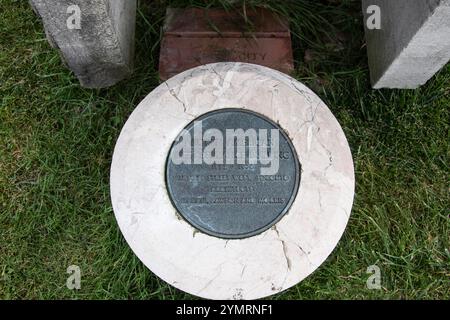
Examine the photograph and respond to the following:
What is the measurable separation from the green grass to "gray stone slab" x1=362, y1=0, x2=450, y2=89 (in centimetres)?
13

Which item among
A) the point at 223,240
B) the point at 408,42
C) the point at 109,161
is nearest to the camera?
the point at 223,240

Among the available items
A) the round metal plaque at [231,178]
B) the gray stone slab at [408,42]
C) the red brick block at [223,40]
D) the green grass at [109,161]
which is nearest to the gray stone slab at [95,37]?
the green grass at [109,161]

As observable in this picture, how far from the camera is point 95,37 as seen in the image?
234cm

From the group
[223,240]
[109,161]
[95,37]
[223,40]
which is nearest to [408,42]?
[223,40]

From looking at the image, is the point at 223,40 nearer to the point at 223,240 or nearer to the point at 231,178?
the point at 231,178

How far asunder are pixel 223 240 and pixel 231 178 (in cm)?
26

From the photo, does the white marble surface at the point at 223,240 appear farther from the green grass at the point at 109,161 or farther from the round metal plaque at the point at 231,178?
the green grass at the point at 109,161

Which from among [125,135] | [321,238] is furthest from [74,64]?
[321,238]

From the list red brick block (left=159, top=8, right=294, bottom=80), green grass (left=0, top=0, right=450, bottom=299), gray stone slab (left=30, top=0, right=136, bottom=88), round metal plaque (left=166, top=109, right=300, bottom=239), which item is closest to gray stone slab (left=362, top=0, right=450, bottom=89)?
green grass (left=0, top=0, right=450, bottom=299)

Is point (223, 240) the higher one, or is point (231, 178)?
point (231, 178)

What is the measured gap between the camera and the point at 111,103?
2.78 metres

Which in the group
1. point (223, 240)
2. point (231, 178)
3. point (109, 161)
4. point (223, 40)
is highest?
point (223, 40)

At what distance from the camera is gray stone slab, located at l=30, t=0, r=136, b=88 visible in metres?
2.17

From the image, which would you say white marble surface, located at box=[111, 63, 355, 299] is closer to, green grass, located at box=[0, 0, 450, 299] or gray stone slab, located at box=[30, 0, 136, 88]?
gray stone slab, located at box=[30, 0, 136, 88]
